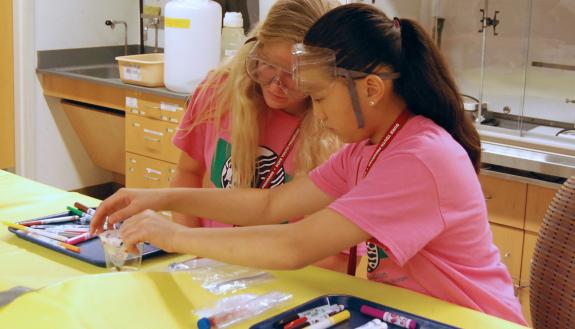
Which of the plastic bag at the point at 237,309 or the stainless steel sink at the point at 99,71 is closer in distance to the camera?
the plastic bag at the point at 237,309

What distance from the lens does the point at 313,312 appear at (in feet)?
4.09

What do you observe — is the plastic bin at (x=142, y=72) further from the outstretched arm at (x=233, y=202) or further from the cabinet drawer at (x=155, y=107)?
the outstretched arm at (x=233, y=202)

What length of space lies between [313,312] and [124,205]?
0.55m

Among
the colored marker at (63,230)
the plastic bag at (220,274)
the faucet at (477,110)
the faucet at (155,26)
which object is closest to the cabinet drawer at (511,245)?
the faucet at (477,110)

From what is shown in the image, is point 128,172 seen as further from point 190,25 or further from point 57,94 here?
point 190,25

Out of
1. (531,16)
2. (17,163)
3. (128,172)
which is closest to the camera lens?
(531,16)

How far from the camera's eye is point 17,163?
13.6 feet

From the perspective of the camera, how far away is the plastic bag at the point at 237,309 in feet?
3.99

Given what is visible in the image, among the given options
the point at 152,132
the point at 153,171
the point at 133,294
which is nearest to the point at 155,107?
the point at 152,132

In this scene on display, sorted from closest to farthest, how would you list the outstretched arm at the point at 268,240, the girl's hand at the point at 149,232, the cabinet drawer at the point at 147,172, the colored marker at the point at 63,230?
the outstretched arm at the point at 268,240 → the girl's hand at the point at 149,232 → the colored marker at the point at 63,230 → the cabinet drawer at the point at 147,172

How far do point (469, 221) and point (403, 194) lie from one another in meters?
0.14

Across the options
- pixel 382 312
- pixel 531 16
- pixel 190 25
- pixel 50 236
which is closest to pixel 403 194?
pixel 382 312

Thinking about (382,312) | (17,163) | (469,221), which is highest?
(469,221)

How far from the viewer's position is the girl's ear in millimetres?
1321
